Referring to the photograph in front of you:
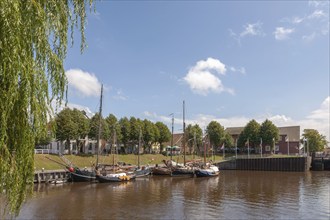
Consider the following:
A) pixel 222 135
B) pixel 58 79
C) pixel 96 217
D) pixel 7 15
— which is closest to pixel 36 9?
pixel 7 15

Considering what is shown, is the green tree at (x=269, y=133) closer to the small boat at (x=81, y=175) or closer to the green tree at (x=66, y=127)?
the green tree at (x=66, y=127)

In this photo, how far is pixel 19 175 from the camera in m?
7.42

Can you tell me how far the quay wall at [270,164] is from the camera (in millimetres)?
85938

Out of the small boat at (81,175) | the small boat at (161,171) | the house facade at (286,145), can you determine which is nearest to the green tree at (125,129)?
the small boat at (161,171)

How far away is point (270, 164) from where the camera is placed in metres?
89.7

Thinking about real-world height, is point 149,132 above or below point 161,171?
above

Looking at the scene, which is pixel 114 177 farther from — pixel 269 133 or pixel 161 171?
pixel 269 133

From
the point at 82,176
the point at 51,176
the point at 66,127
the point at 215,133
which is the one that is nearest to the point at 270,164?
the point at 215,133

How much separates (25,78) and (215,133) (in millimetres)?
112958

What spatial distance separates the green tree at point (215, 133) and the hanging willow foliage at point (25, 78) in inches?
4378

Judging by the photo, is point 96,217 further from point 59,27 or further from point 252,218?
point 59,27

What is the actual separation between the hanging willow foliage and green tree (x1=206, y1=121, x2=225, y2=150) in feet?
365

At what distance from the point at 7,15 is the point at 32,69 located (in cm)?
118

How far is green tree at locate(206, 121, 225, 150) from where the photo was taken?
11712cm
